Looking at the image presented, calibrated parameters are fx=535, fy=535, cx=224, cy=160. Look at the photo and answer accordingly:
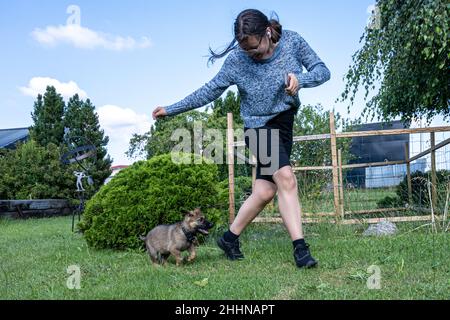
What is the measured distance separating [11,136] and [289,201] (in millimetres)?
21272

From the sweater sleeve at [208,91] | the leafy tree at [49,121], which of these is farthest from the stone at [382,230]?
the leafy tree at [49,121]

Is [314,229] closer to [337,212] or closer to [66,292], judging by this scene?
[337,212]

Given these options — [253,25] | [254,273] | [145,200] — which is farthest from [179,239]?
[253,25]

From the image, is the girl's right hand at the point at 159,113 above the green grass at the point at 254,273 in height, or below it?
above

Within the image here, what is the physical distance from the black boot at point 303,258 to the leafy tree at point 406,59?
613 centimetres

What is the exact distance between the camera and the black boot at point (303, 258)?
11.8ft

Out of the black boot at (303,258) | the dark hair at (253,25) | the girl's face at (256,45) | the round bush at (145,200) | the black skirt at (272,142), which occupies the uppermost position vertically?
the dark hair at (253,25)

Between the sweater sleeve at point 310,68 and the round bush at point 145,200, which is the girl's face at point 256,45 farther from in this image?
the round bush at point 145,200

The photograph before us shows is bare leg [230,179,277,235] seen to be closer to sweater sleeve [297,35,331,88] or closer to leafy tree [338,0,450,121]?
sweater sleeve [297,35,331,88]

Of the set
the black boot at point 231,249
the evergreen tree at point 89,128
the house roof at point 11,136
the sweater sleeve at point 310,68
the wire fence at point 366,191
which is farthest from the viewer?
the house roof at point 11,136

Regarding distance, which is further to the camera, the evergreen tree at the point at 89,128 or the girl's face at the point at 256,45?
the evergreen tree at the point at 89,128

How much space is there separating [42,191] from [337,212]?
31.3ft

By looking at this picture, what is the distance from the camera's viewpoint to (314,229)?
6324 mm
